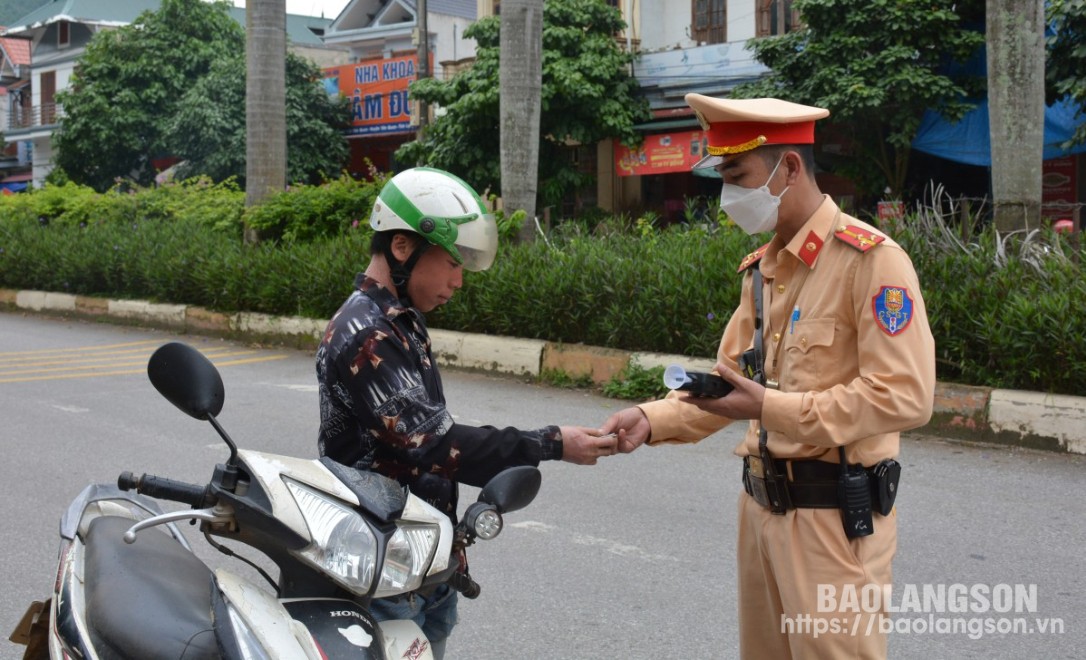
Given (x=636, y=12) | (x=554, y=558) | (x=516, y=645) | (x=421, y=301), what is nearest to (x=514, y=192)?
(x=554, y=558)

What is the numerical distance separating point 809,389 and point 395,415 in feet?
3.15

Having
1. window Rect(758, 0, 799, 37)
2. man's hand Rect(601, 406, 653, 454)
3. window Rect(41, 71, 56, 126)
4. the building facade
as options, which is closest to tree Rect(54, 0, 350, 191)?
the building facade

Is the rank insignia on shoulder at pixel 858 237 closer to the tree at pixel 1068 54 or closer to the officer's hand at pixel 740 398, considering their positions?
the officer's hand at pixel 740 398

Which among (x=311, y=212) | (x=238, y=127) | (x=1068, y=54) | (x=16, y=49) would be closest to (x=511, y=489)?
(x=311, y=212)

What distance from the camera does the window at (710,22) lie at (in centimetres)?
2255

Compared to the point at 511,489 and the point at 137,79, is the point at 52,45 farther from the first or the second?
the point at 511,489

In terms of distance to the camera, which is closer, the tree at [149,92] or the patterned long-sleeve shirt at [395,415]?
the patterned long-sleeve shirt at [395,415]

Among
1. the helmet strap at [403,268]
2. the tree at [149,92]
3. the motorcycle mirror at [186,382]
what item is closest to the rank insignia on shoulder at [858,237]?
the helmet strap at [403,268]

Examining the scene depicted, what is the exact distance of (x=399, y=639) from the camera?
2.45 m

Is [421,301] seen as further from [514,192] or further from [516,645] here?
[514,192]

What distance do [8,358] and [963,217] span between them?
9.97 m

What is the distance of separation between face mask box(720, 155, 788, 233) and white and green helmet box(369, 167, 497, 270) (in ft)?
2.00

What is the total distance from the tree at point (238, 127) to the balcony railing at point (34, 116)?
17841 mm

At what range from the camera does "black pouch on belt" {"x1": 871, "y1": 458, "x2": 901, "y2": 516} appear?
2.62m
